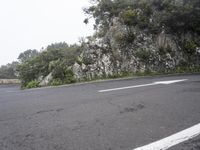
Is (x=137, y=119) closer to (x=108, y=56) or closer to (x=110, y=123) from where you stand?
(x=110, y=123)

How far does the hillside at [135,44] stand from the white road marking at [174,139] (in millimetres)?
10449

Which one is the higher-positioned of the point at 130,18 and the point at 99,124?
the point at 130,18

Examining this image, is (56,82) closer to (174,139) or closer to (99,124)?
(99,124)

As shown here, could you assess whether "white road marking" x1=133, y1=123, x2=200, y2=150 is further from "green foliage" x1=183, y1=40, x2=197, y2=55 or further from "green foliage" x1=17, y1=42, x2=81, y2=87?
"green foliage" x1=183, y1=40, x2=197, y2=55

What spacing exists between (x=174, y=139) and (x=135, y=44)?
12758mm

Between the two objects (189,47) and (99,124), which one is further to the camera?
(189,47)

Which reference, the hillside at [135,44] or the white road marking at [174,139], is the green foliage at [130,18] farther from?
the white road marking at [174,139]

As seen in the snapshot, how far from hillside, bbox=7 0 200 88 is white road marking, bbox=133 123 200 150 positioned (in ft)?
34.3

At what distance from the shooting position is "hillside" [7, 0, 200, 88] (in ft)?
46.7

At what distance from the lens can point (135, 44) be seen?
1527 centimetres

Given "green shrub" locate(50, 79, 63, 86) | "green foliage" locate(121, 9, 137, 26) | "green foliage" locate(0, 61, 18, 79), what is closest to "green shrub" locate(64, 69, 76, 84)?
"green shrub" locate(50, 79, 63, 86)

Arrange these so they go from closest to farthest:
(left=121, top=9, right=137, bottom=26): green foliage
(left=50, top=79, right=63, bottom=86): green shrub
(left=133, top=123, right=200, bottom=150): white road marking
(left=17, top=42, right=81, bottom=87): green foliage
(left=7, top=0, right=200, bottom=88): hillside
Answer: (left=133, top=123, right=200, bottom=150): white road marking
(left=50, top=79, right=63, bottom=86): green shrub
(left=7, top=0, right=200, bottom=88): hillside
(left=17, top=42, right=81, bottom=87): green foliage
(left=121, top=9, right=137, bottom=26): green foliage

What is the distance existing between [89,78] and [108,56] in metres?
2.20

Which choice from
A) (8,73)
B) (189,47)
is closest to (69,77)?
(189,47)
